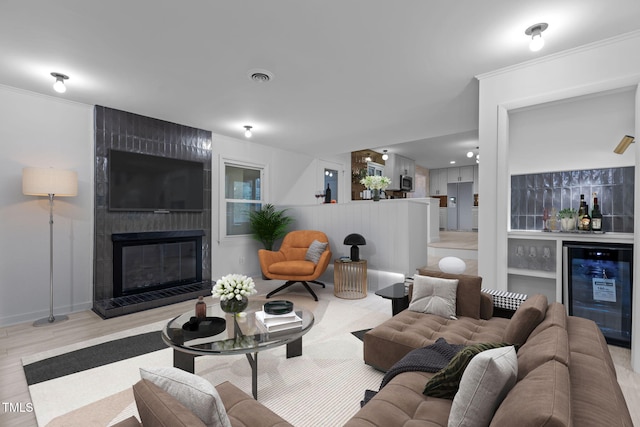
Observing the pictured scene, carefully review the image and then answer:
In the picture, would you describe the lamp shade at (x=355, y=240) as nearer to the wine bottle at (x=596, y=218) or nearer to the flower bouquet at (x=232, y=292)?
the flower bouquet at (x=232, y=292)

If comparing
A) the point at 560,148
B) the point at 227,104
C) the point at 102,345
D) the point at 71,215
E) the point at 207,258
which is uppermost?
the point at 227,104

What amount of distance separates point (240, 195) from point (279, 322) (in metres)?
3.94

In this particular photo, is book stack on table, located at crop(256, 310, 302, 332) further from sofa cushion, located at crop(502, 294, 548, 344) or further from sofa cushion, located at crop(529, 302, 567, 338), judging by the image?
sofa cushion, located at crop(529, 302, 567, 338)

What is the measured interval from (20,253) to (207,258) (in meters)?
2.25

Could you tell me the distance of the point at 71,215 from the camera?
387 cm

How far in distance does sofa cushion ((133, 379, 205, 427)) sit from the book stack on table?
1.31 meters

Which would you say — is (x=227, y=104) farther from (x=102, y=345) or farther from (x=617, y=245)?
(x=617, y=245)

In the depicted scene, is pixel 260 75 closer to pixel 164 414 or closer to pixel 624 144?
pixel 164 414

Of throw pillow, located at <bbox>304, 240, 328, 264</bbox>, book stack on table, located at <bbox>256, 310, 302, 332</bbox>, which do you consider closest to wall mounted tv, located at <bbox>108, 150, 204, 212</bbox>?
throw pillow, located at <bbox>304, 240, 328, 264</bbox>

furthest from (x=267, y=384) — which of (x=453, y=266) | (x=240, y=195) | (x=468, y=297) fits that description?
(x=240, y=195)

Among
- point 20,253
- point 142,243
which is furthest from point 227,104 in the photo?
point 20,253

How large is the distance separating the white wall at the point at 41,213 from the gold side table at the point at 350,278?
3273 mm

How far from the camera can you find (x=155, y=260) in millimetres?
4492

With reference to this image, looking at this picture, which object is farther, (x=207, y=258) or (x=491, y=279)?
(x=207, y=258)
